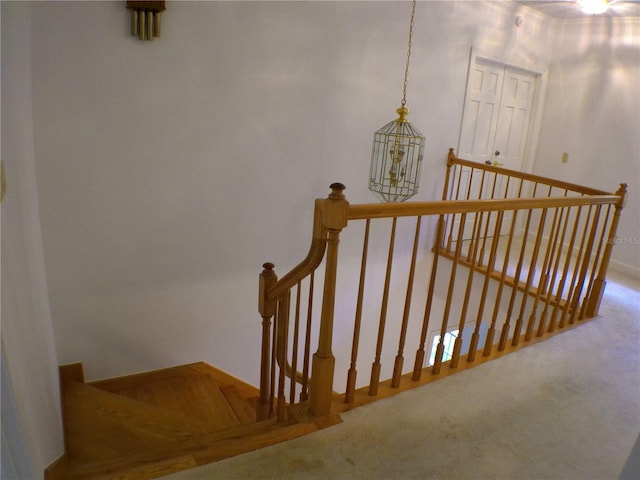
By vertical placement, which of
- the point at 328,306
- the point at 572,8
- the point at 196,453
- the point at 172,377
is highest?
the point at 572,8

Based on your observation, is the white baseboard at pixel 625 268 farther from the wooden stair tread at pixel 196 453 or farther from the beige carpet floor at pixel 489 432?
the wooden stair tread at pixel 196 453

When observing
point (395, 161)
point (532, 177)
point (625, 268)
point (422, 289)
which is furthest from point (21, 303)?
point (625, 268)

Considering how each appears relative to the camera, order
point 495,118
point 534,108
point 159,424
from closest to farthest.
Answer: point 159,424 → point 495,118 → point 534,108

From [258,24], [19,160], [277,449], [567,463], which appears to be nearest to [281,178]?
[258,24]

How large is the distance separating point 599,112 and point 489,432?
3.82 meters

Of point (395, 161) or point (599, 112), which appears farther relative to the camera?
point (599, 112)

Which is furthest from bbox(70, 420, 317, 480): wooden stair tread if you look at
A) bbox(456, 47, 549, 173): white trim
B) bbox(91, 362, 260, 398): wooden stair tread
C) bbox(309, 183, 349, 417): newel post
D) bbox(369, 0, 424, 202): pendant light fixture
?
bbox(456, 47, 549, 173): white trim

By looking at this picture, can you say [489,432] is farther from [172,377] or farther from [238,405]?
[172,377]

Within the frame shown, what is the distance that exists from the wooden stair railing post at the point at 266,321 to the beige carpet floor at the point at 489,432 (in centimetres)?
56

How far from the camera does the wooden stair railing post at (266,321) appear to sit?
210 cm

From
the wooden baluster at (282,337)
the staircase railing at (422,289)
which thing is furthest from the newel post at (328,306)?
the wooden baluster at (282,337)

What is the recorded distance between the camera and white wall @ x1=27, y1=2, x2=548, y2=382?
253cm

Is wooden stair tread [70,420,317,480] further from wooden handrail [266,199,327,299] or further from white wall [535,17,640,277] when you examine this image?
white wall [535,17,640,277]

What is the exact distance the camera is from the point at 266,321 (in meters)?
2.14
